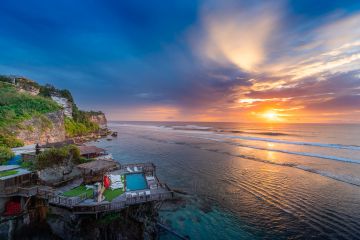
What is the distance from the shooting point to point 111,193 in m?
18.2

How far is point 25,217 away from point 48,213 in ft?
6.30

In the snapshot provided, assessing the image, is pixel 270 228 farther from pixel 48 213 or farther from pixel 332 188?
pixel 48 213

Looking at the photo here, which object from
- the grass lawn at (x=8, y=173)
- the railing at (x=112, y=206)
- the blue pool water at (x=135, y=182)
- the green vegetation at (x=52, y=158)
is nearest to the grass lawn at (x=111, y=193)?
the blue pool water at (x=135, y=182)

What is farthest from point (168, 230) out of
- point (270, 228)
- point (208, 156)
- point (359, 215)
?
point (208, 156)

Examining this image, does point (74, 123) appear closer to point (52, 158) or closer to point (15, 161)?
point (15, 161)

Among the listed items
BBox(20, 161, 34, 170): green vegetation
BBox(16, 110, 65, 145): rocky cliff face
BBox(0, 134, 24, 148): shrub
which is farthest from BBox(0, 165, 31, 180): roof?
BBox(16, 110, 65, 145): rocky cliff face

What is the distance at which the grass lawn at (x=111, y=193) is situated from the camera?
56.3 feet

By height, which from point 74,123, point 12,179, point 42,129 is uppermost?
point 74,123

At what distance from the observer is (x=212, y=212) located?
827 inches

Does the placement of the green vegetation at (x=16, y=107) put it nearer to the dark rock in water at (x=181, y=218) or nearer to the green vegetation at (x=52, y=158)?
the green vegetation at (x=52, y=158)

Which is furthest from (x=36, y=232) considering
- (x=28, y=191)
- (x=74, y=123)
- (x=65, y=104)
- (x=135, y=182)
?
(x=65, y=104)

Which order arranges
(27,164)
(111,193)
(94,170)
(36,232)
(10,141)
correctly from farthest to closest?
(10,141), (27,164), (94,170), (111,193), (36,232)

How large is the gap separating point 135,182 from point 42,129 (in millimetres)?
35817

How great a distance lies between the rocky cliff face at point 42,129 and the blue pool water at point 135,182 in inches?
1130
